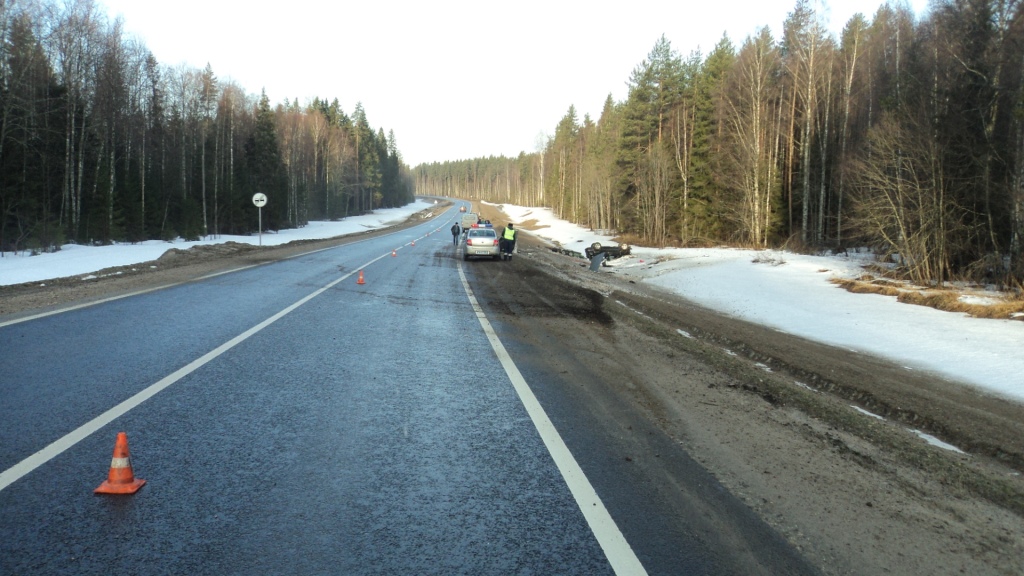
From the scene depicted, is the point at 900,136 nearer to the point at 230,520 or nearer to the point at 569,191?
the point at 230,520

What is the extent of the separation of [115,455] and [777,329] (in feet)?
36.3

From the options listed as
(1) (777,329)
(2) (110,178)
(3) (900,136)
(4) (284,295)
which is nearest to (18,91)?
(2) (110,178)

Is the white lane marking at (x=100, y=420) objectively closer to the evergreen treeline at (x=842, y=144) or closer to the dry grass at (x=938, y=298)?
the dry grass at (x=938, y=298)

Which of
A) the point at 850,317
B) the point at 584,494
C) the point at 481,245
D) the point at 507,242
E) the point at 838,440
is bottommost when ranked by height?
the point at 838,440

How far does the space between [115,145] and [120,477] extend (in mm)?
45986

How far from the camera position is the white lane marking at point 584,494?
2.98 meters

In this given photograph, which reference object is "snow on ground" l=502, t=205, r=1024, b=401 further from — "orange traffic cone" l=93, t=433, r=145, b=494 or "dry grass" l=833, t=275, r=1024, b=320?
"orange traffic cone" l=93, t=433, r=145, b=494

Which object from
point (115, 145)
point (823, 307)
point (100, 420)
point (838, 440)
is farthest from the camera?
point (115, 145)

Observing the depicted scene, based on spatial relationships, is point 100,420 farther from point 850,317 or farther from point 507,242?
point 507,242

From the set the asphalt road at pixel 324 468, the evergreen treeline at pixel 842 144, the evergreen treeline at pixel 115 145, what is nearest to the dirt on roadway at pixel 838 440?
the asphalt road at pixel 324 468

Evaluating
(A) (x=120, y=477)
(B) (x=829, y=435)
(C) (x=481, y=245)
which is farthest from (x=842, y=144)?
(A) (x=120, y=477)

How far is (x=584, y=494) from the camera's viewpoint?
371 centimetres

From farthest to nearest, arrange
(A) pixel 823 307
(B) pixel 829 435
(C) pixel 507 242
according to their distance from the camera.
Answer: (C) pixel 507 242 < (A) pixel 823 307 < (B) pixel 829 435

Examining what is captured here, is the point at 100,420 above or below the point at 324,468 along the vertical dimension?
above
